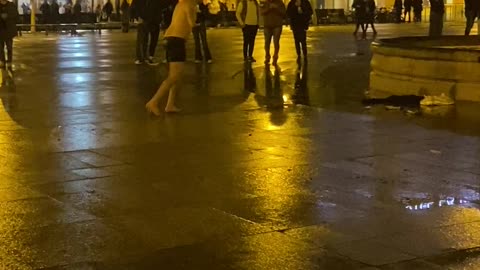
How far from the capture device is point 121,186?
7945mm

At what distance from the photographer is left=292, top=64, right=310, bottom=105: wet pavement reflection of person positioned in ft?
Result: 46.9

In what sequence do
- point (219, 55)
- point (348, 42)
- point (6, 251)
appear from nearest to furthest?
point (6, 251), point (219, 55), point (348, 42)

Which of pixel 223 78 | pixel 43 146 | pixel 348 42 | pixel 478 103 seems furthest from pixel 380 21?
pixel 43 146

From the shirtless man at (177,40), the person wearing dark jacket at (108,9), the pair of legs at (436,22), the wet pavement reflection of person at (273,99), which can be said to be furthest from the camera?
the person wearing dark jacket at (108,9)

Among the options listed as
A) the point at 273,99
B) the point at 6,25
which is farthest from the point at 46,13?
the point at 273,99

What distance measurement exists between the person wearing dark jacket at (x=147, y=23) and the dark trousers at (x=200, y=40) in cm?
96

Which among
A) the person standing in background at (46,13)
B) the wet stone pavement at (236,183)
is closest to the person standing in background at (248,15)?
the wet stone pavement at (236,183)

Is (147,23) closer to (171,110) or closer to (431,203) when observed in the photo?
(171,110)

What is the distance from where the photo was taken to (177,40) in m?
12.2

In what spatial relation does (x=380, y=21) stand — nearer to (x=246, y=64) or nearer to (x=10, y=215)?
(x=246, y=64)

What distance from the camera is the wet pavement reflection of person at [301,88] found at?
46.9 feet

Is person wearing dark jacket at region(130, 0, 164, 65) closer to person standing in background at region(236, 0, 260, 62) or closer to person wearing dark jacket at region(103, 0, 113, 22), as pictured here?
person standing in background at region(236, 0, 260, 62)

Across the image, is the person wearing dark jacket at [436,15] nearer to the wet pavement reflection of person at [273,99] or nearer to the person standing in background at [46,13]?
the wet pavement reflection of person at [273,99]

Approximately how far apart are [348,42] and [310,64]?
1051cm
